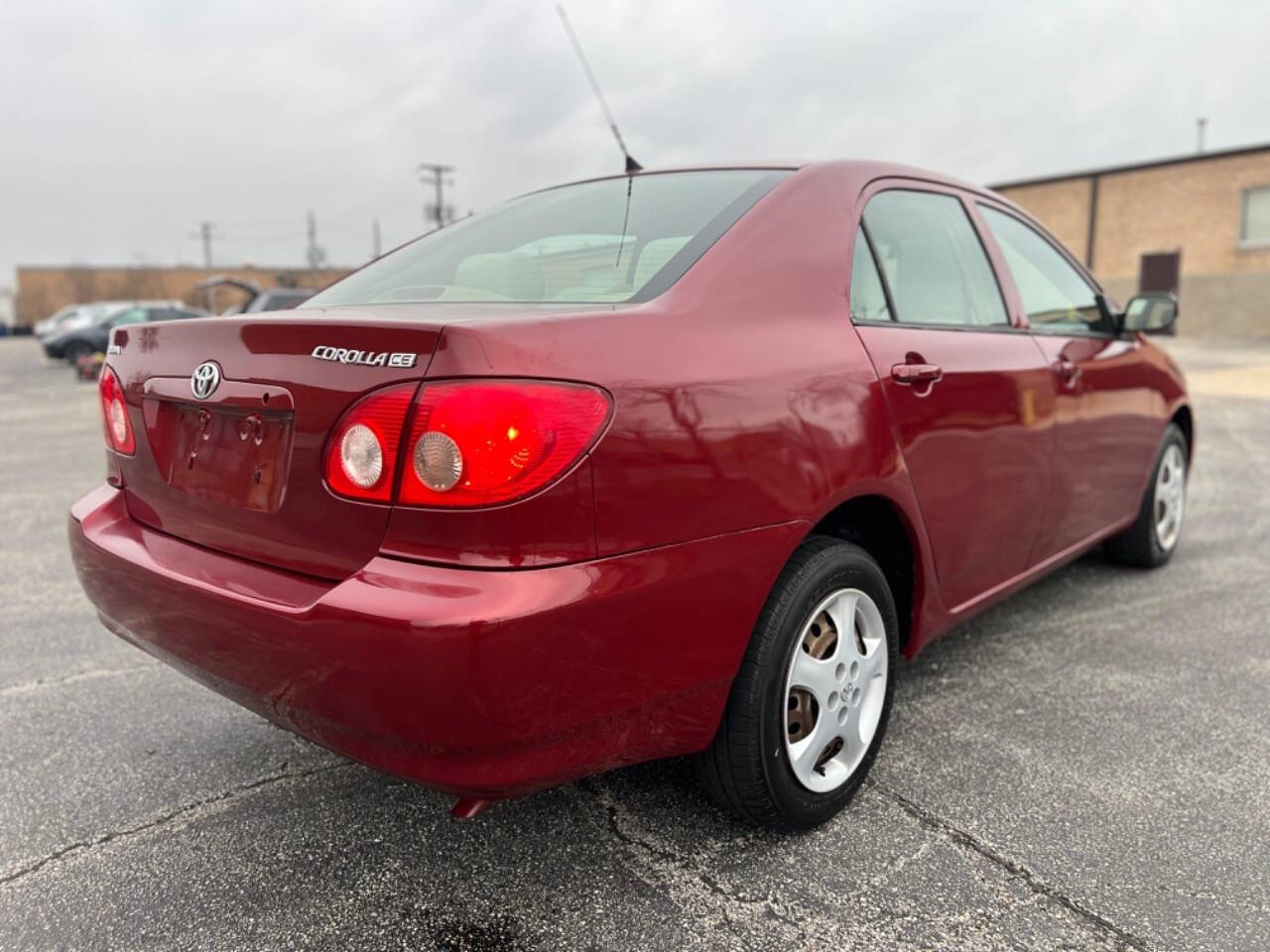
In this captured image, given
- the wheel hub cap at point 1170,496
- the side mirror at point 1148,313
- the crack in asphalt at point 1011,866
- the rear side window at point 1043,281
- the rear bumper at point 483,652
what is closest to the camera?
the rear bumper at point 483,652

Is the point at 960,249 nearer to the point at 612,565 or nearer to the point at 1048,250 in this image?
the point at 1048,250

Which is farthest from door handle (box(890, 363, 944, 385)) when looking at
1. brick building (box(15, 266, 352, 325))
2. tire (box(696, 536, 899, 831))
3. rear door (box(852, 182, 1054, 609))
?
brick building (box(15, 266, 352, 325))

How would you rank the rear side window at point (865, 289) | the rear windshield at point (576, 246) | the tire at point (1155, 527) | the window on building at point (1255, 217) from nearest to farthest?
the rear windshield at point (576, 246)
the rear side window at point (865, 289)
the tire at point (1155, 527)
the window on building at point (1255, 217)

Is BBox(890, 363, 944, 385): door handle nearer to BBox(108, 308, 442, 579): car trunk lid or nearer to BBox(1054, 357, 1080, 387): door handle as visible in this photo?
BBox(1054, 357, 1080, 387): door handle

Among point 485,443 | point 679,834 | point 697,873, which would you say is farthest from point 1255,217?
point 485,443

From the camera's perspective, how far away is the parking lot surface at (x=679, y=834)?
6.10 ft

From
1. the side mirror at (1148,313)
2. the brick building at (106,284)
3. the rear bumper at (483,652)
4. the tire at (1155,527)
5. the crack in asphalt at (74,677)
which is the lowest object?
the crack in asphalt at (74,677)

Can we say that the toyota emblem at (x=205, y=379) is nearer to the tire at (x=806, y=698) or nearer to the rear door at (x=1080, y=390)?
the tire at (x=806, y=698)

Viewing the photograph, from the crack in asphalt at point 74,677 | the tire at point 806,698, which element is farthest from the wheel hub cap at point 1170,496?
the crack in asphalt at point 74,677

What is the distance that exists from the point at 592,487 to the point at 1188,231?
94.3 feet

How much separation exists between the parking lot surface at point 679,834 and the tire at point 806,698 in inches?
5.0

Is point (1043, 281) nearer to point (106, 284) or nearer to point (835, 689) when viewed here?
point (835, 689)

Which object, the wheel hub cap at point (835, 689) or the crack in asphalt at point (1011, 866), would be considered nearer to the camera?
the crack in asphalt at point (1011, 866)

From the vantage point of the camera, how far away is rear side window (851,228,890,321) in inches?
91.7
